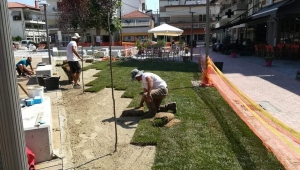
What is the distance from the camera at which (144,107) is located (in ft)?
20.9

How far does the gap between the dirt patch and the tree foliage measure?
27.5 metres

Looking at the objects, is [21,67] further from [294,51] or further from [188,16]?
[188,16]

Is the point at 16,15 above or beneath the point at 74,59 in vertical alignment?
above

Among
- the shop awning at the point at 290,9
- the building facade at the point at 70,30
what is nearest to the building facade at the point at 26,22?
the building facade at the point at 70,30

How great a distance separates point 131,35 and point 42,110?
4483 cm

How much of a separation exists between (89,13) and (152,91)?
31500 millimetres

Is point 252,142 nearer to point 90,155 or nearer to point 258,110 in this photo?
point 258,110

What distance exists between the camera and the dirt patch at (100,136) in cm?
385

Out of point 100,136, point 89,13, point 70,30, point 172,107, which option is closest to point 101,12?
point 89,13

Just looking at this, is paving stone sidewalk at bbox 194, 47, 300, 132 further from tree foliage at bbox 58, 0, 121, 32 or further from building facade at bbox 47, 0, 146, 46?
building facade at bbox 47, 0, 146, 46

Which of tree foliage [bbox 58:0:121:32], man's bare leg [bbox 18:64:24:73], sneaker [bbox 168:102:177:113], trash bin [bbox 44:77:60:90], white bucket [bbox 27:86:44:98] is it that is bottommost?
sneaker [bbox 168:102:177:113]

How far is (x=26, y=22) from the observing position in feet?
183

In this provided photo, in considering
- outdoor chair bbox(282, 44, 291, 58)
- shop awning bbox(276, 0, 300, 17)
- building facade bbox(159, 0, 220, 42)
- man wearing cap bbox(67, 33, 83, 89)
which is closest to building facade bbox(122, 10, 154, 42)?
building facade bbox(159, 0, 220, 42)

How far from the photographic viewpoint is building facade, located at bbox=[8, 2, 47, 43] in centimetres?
5375
